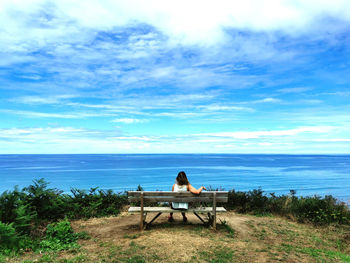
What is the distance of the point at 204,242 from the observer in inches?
234

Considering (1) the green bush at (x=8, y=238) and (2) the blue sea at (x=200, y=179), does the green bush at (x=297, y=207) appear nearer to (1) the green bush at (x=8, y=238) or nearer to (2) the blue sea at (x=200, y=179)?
(2) the blue sea at (x=200, y=179)

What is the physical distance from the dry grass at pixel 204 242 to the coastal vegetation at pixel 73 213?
117 mm

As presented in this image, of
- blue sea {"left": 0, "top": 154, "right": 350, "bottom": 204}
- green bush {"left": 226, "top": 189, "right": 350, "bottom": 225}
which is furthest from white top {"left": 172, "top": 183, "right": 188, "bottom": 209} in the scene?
blue sea {"left": 0, "top": 154, "right": 350, "bottom": 204}

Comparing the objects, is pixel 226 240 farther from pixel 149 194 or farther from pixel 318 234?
pixel 318 234

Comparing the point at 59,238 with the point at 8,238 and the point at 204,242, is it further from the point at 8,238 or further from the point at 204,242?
the point at 204,242

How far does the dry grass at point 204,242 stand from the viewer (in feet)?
17.1

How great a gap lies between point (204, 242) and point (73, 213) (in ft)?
15.5

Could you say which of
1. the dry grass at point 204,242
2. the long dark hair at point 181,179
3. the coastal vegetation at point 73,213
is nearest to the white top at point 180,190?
the long dark hair at point 181,179

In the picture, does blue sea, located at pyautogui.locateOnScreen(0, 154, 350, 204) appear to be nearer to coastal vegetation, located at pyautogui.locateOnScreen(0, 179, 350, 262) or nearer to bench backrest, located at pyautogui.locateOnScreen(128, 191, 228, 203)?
coastal vegetation, located at pyautogui.locateOnScreen(0, 179, 350, 262)

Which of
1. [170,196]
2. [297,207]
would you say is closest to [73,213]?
[170,196]

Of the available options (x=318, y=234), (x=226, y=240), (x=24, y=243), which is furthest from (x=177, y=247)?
(x=318, y=234)

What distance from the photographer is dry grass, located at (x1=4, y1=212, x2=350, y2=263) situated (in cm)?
521

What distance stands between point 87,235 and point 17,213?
6.01ft

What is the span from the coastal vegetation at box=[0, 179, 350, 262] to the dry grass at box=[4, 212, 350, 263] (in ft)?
Result: 0.38
